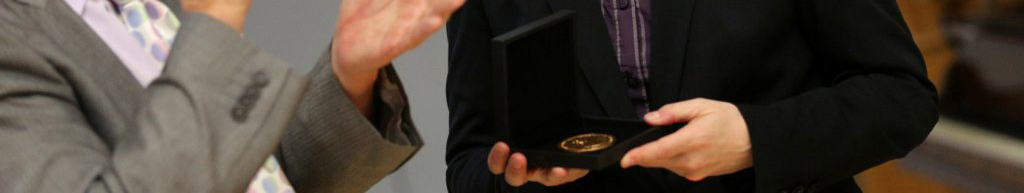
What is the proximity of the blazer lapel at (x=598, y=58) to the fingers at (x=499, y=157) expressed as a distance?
0.21m

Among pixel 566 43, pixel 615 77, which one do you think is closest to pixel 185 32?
pixel 566 43

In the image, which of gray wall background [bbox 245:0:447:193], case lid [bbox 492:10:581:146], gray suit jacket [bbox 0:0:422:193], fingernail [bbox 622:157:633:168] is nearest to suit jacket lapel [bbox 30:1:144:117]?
gray suit jacket [bbox 0:0:422:193]

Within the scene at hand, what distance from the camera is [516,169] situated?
4.75 ft

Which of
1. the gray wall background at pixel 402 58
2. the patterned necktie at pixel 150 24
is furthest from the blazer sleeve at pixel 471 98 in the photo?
the gray wall background at pixel 402 58

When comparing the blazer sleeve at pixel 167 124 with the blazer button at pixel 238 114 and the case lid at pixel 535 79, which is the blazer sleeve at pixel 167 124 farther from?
the case lid at pixel 535 79

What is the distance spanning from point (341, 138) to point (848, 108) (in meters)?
0.63

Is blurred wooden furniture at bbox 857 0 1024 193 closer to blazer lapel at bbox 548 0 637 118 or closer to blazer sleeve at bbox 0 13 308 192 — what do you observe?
blazer lapel at bbox 548 0 637 118

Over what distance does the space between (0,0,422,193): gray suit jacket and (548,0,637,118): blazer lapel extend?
603 millimetres

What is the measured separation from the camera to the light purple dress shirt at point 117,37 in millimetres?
1136

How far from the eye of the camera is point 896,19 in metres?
1.67

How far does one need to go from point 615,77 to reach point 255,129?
0.67 metres

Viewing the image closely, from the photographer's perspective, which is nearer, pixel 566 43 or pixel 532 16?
pixel 566 43

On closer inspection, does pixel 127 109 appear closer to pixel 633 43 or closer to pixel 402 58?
pixel 633 43

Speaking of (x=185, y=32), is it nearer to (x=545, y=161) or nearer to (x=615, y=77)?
(x=545, y=161)
